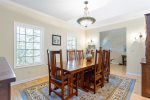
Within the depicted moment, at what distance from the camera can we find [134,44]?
14.2 ft

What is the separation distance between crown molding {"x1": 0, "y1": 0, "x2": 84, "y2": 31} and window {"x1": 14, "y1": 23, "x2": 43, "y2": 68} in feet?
1.38

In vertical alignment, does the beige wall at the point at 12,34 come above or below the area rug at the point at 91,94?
above

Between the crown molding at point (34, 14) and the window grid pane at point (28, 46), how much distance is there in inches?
19.9

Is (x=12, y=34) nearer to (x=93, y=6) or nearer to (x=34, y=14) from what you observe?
(x=34, y=14)

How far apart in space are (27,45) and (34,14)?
117 cm

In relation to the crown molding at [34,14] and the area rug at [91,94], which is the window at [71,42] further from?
the area rug at [91,94]

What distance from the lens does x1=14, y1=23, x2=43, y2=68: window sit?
3.32 m

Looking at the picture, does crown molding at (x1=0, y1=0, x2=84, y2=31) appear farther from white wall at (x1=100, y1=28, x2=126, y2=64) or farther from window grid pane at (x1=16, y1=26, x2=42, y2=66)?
white wall at (x1=100, y1=28, x2=126, y2=64)

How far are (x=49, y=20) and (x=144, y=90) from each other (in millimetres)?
3957

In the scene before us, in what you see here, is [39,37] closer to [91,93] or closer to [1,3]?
[1,3]

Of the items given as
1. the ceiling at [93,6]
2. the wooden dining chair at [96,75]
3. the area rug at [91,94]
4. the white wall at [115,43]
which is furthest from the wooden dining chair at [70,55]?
the white wall at [115,43]

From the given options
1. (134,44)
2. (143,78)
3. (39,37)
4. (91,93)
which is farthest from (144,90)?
(39,37)

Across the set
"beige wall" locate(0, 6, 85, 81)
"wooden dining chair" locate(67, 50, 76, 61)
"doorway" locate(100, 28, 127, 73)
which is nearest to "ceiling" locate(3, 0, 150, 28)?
"beige wall" locate(0, 6, 85, 81)

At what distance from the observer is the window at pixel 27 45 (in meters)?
3.32
